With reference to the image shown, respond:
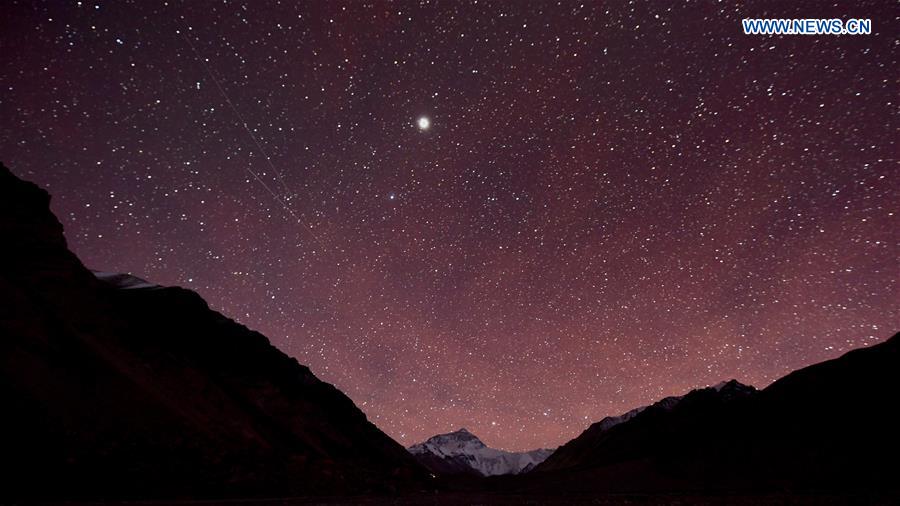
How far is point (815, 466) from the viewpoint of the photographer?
2103 inches

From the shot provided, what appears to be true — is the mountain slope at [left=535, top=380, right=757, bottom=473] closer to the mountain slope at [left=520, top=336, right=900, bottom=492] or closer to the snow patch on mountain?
the mountain slope at [left=520, top=336, right=900, bottom=492]

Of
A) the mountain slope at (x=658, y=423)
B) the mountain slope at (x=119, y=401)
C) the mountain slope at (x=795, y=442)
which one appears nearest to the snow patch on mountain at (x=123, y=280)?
the mountain slope at (x=119, y=401)

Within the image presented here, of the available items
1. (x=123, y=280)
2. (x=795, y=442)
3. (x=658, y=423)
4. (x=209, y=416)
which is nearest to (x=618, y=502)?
(x=209, y=416)

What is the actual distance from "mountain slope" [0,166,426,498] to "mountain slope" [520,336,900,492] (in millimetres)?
35603

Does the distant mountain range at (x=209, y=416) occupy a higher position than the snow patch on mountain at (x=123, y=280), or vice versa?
the snow patch on mountain at (x=123, y=280)

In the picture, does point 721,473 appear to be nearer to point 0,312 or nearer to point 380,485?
point 380,485

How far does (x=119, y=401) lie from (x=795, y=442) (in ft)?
241

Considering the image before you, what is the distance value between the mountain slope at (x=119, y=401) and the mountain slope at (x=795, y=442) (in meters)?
35.6

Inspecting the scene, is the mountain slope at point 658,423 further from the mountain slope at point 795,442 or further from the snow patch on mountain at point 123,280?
the snow patch on mountain at point 123,280

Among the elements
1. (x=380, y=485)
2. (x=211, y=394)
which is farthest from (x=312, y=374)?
(x=380, y=485)

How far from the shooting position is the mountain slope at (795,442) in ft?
165

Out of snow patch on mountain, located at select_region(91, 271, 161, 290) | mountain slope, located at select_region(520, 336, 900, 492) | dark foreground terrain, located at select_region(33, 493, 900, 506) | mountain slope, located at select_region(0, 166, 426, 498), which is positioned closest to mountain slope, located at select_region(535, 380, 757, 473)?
mountain slope, located at select_region(520, 336, 900, 492)

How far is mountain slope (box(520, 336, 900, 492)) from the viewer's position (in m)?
50.2

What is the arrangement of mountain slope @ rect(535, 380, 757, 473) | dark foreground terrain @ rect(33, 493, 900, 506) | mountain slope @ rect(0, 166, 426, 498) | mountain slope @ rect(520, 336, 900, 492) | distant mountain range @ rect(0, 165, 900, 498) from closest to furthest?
dark foreground terrain @ rect(33, 493, 900, 506) → mountain slope @ rect(0, 166, 426, 498) → distant mountain range @ rect(0, 165, 900, 498) → mountain slope @ rect(520, 336, 900, 492) → mountain slope @ rect(535, 380, 757, 473)
